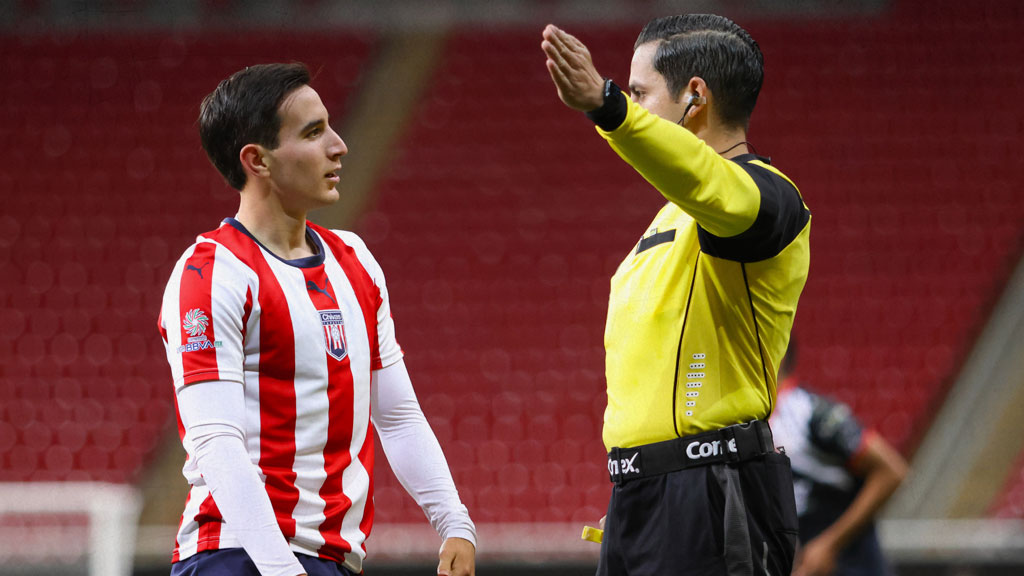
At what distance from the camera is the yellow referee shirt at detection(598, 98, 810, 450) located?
84.2 inches

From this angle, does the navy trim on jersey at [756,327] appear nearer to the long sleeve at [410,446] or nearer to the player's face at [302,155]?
the long sleeve at [410,446]

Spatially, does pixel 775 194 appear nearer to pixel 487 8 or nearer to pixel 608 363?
pixel 608 363

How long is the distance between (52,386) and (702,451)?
6.21 metres

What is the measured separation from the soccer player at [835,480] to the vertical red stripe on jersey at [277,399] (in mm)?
2398

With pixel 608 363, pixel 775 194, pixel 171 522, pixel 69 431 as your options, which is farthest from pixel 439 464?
pixel 69 431

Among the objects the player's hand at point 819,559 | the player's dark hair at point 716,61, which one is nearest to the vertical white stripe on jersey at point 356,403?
the player's dark hair at point 716,61

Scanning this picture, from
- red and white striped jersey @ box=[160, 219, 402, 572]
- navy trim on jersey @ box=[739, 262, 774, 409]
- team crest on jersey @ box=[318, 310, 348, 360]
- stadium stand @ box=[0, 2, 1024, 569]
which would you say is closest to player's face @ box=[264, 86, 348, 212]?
red and white striped jersey @ box=[160, 219, 402, 572]

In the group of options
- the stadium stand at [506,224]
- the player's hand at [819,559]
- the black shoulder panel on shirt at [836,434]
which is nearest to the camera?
the player's hand at [819,559]

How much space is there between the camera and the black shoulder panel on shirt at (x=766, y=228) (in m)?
2.04

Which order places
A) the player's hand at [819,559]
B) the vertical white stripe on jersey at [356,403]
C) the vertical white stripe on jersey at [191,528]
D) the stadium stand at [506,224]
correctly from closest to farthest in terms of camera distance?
the vertical white stripe on jersey at [191,528]
the vertical white stripe on jersey at [356,403]
the player's hand at [819,559]
the stadium stand at [506,224]

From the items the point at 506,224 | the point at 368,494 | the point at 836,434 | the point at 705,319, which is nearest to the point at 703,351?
the point at 705,319

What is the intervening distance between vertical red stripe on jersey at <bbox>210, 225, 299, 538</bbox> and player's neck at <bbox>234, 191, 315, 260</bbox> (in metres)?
0.12

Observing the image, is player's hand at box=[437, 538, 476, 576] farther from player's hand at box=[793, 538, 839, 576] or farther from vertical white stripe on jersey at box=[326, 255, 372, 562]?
player's hand at box=[793, 538, 839, 576]

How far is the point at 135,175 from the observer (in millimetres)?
8078
